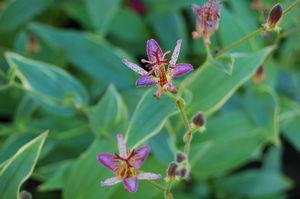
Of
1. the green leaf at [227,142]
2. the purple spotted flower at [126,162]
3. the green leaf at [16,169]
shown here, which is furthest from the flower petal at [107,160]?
the green leaf at [227,142]

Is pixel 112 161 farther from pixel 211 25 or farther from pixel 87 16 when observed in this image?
pixel 87 16

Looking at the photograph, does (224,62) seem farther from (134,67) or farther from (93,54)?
(93,54)

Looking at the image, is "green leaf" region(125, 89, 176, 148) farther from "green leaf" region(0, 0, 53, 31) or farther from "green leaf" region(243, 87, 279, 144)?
"green leaf" region(0, 0, 53, 31)

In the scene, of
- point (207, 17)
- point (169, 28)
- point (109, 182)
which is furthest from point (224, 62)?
point (169, 28)

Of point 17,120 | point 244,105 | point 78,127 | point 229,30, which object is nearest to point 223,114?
point 244,105

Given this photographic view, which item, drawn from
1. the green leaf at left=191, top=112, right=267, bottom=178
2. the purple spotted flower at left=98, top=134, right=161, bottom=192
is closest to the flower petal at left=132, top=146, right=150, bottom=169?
the purple spotted flower at left=98, top=134, right=161, bottom=192

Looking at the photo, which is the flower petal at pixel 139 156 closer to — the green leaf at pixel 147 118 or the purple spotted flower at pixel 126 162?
the purple spotted flower at pixel 126 162

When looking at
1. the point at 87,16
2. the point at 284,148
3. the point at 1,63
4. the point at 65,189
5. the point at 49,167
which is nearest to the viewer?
the point at 65,189
